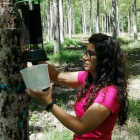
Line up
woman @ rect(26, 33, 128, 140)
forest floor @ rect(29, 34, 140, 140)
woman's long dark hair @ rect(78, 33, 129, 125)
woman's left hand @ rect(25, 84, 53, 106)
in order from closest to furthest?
woman's left hand @ rect(25, 84, 53, 106), woman @ rect(26, 33, 128, 140), woman's long dark hair @ rect(78, 33, 129, 125), forest floor @ rect(29, 34, 140, 140)

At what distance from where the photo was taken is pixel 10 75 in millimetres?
1604

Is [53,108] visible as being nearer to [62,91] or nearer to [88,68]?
[88,68]

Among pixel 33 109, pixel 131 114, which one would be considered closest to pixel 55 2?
A: pixel 33 109

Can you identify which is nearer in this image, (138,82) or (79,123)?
(79,123)

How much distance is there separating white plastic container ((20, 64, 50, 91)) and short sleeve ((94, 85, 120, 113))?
14.6 inches

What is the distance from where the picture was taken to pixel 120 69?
1711 millimetres

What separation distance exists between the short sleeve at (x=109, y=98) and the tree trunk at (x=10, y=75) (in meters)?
0.55

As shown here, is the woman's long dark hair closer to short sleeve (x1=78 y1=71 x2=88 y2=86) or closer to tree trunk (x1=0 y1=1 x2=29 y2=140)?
short sleeve (x1=78 y1=71 x2=88 y2=86)

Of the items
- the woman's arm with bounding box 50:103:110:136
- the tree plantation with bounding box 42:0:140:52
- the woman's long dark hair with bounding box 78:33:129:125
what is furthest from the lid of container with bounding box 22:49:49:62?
the tree plantation with bounding box 42:0:140:52

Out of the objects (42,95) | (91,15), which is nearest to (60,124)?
(42,95)

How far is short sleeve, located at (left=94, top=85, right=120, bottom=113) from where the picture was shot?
154 centimetres

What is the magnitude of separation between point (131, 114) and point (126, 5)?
2807 cm

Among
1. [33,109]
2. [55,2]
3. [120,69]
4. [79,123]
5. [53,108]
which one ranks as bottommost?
[33,109]

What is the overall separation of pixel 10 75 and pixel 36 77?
0.92 feet
